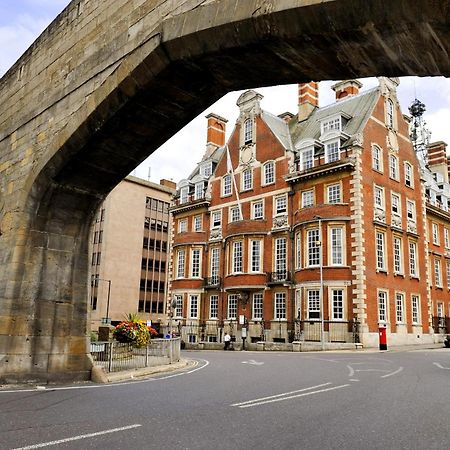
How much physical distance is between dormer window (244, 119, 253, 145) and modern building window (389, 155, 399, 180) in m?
11.6

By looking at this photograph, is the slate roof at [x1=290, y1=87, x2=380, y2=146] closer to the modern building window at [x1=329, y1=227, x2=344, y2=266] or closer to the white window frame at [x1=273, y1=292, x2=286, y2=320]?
the modern building window at [x1=329, y1=227, x2=344, y2=266]

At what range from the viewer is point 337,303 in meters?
32.2

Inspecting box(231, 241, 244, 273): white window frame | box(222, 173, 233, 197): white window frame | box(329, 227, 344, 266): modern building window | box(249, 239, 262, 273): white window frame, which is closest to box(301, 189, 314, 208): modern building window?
box(329, 227, 344, 266): modern building window

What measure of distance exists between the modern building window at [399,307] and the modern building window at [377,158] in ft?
30.5

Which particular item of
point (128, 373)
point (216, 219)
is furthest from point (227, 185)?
point (128, 373)

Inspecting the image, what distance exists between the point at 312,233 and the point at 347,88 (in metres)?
15.6

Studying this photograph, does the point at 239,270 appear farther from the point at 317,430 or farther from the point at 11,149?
the point at 317,430

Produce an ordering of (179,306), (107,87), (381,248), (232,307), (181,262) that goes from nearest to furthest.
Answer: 1. (107,87)
2. (381,248)
3. (232,307)
4. (179,306)
5. (181,262)

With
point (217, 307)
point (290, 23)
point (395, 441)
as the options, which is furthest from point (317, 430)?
point (217, 307)

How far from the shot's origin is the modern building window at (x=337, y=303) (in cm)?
3203

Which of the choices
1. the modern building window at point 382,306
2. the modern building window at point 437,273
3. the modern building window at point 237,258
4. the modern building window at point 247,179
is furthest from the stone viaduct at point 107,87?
the modern building window at point 437,273

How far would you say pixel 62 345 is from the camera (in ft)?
36.4

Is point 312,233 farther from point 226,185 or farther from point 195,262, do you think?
point 195,262

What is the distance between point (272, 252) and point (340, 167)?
8.23 metres
